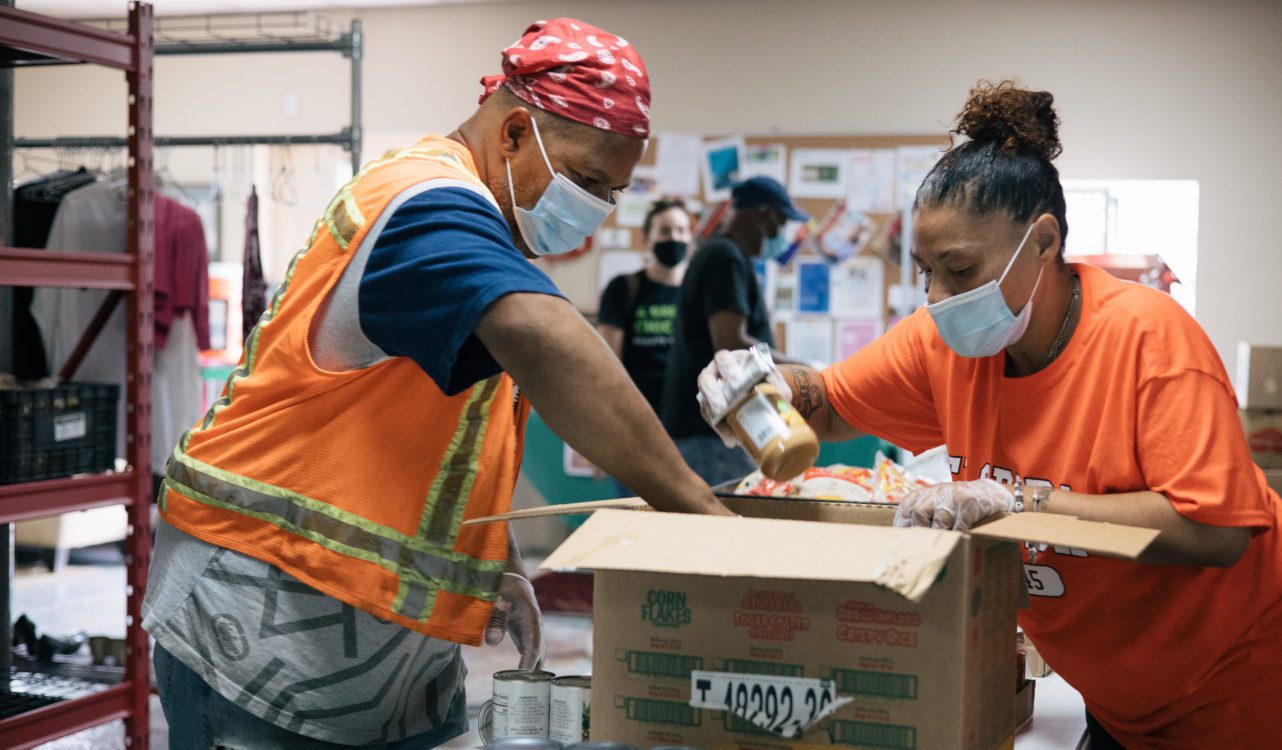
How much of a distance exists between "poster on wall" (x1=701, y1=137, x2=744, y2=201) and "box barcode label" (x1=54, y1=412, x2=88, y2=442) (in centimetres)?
398

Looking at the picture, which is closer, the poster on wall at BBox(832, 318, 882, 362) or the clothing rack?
the clothing rack

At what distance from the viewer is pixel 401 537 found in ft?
3.93

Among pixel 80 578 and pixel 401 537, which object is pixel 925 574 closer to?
pixel 401 537

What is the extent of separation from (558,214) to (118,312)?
360 cm

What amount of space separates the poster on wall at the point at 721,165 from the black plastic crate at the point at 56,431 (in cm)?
383

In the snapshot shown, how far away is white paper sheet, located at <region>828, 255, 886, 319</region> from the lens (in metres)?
6.22

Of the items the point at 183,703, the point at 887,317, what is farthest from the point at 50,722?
the point at 887,317

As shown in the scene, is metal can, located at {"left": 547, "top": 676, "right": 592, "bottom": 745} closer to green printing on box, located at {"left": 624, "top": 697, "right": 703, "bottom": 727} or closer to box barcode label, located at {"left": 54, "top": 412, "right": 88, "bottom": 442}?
green printing on box, located at {"left": 624, "top": 697, "right": 703, "bottom": 727}

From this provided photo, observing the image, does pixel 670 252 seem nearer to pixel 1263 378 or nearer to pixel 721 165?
pixel 721 165

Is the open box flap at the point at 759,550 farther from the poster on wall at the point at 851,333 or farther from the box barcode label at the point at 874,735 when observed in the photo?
the poster on wall at the point at 851,333

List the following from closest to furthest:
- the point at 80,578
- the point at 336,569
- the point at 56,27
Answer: the point at 336,569 → the point at 56,27 → the point at 80,578

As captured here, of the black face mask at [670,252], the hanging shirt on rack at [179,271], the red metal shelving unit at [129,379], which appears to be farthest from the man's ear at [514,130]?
the hanging shirt on rack at [179,271]

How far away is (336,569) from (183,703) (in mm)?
A: 250

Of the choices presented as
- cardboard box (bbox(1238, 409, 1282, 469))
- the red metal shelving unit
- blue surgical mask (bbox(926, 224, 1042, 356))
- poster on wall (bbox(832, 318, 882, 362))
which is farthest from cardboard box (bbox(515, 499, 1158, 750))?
poster on wall (bbox(832, 318, 882, 362))
